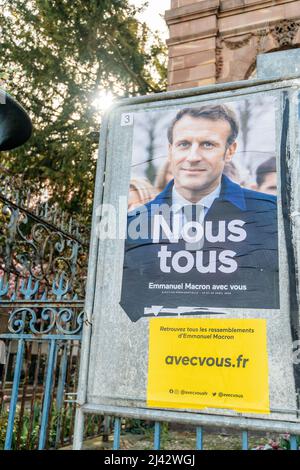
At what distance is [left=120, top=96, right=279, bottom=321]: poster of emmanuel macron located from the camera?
2.40 meters

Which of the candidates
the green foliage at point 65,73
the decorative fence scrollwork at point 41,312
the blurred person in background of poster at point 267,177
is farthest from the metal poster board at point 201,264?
the green foliage at point 65,73

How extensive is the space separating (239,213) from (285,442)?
10.6 ft

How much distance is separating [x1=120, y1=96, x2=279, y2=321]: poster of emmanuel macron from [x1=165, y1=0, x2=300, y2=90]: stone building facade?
733 cm

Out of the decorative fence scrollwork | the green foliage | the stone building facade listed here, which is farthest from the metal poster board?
the green foliage

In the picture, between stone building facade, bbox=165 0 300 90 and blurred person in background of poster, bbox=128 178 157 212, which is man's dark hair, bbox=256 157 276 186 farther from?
stone building facade, bbox=165 0 300 90

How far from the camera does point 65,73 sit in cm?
1187

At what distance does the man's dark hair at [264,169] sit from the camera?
2.47 metres

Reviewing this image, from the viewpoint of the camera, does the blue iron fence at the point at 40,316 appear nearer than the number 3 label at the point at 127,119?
No

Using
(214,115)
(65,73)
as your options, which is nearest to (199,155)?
(214,115)

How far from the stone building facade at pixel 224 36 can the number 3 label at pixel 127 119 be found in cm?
716

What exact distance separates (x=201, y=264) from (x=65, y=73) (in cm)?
1082

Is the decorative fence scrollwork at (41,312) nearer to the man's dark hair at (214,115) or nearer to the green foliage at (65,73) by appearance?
the man's dark hair at (214,115)
